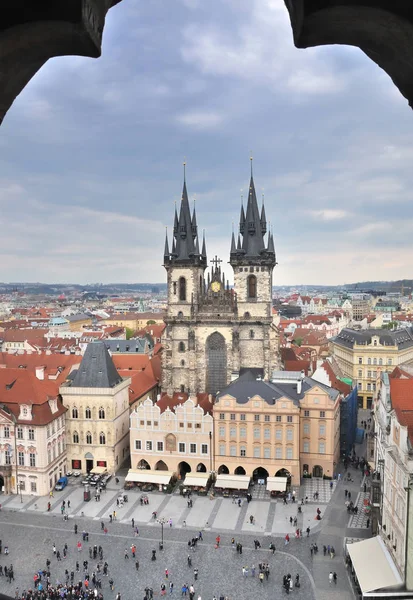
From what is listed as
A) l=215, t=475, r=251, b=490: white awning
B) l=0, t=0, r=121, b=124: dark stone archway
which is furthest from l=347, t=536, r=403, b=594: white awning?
l=0, t=0, r=121, b=124: dark stone archway

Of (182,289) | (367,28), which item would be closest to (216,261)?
(182,289)

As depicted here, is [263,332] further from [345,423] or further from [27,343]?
[27,343]

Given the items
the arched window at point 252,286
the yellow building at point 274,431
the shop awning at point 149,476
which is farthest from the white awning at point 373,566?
the arched window at point 252,286

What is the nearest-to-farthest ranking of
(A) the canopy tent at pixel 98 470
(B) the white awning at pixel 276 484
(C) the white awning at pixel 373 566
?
(C) the white awning at pixel 373 566, (B) the white awning at pixel 276 484, (A) the canopy tent at pixel 98 470

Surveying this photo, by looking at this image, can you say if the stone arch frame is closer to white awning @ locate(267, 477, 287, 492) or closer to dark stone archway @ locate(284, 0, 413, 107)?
white awning @ locate(267, 477, 287, 492)

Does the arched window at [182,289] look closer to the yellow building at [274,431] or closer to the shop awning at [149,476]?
the yellow building at [274,431]

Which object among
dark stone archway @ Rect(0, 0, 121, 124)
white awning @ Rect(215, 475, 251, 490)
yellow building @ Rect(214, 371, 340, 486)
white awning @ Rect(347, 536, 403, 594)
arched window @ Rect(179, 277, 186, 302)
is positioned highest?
dark stone archway @ Rect(0, 0, 121, 124)
